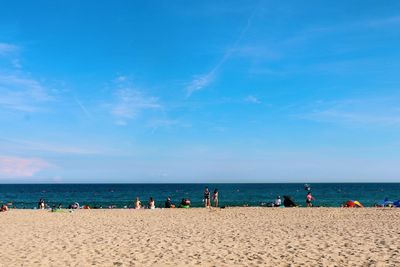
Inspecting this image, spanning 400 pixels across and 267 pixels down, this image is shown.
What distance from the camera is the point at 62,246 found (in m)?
13.1

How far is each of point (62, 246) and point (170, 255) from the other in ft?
13.6

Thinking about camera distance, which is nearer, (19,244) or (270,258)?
(270,258)

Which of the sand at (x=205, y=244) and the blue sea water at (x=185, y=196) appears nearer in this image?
the sand at (x=205, y=244)

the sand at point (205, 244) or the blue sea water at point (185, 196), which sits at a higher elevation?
the sand at point (205, 244)

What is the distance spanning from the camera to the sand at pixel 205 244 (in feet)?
35.1

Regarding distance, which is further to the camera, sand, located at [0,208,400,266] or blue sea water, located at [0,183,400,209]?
blue sea water, located at [0,183,400,209]

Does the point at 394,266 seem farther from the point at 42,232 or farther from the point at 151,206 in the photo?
the point at 151,206

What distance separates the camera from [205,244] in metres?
13.4

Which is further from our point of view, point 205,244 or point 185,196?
point 185,196

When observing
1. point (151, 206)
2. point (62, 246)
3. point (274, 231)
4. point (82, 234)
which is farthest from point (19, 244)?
point (151, 206)

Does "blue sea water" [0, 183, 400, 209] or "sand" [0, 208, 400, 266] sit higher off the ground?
"sand" [0, 208, 400, 266]

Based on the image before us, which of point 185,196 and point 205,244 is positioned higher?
point 205,244

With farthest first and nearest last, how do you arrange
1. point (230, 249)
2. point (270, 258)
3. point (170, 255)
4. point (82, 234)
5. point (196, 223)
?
point (196, 223)
point (82, 234)
point (230, 249)
point (170, 255)
point (270, 258)

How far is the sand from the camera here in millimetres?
10703
